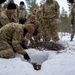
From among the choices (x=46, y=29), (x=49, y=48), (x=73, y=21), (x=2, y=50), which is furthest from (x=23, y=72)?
(x=73, y=21)

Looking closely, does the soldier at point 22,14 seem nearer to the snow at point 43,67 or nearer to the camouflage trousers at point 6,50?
the camouflage trousers at point 6,50

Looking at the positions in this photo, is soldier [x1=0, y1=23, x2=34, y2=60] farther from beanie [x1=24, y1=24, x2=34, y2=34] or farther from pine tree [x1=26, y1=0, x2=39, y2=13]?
pine tree [x1=26, y1=0, x2=39, y2=13]

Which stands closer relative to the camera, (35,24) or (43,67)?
(43,67)

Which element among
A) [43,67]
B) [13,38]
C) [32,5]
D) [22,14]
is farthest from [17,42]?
[32,5]

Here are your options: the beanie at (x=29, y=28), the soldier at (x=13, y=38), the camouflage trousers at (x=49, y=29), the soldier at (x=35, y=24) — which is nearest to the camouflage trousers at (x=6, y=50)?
the soldier at (x=13, y=38)

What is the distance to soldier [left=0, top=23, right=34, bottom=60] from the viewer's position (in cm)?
681

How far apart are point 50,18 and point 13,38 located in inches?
159

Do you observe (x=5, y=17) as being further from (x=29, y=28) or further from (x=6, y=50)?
(x=29, y=28)

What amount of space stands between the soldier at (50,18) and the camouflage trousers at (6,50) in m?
3.83

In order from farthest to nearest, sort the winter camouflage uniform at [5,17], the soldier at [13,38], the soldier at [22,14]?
the soldier at [22,14]
the winter camouflage uniform at [5,17]
the soldier at [13,38]

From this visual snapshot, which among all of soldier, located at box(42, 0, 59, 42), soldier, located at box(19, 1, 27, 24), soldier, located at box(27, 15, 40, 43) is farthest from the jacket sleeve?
soldier, located at box(19, 1, 27, 24)

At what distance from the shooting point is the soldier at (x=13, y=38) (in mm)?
6809

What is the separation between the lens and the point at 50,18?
35.2 feet

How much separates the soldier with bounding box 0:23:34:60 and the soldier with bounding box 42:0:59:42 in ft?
12.0
